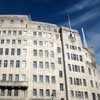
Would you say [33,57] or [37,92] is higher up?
[33,57]

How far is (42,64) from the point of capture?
44.8 m

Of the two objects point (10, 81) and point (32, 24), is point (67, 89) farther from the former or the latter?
point (32, 24)

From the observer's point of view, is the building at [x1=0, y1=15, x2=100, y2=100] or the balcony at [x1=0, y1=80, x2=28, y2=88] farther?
the building at [x1=0, y1=15, x2=100, y2=100]

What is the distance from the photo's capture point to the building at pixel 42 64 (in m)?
41.4

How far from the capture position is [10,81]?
1582 inches

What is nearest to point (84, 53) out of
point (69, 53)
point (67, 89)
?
point (69, 53)

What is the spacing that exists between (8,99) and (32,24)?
24.0 metres

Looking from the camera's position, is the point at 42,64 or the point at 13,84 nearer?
the point at 13,84

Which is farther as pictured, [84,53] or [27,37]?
[84,53]

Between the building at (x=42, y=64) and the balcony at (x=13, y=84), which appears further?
the building at (x=42, y=64)

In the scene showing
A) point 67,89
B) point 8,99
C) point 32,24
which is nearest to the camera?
point 8,99

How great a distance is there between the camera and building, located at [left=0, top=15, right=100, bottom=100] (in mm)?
41375

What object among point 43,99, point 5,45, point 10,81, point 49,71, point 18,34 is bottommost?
point 43,99

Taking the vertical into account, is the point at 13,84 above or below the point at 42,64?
below
